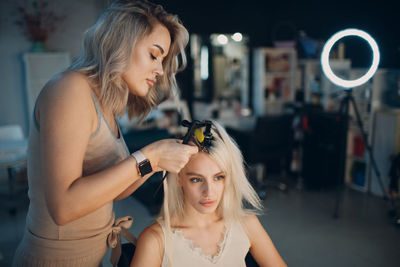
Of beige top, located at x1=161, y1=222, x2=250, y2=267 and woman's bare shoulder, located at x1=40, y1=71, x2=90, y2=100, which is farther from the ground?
woman's bare shoulder, located at x1=40, y1=71, x2=90, y2=100

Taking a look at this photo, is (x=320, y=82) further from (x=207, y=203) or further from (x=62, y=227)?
(x=62, y=227)

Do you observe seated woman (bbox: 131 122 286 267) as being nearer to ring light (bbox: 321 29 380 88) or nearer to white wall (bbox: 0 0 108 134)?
ring light (bbox: 321 29 380 88)

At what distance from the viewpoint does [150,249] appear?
51.9 inches

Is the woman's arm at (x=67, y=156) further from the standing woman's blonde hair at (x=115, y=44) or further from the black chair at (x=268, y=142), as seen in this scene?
the black chair at (x=268, y=142)

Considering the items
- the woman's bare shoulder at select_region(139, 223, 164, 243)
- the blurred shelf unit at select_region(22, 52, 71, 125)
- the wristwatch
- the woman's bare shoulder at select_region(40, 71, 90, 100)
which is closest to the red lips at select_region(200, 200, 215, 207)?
the woman's bare shoulder at select_region(139, 223, 164, 243)

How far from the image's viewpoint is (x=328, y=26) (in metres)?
5.54

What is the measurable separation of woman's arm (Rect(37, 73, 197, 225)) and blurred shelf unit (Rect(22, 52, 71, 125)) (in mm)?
4296

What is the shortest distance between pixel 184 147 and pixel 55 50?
4715mm

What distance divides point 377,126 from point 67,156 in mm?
4044

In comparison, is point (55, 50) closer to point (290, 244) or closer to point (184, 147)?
point (290, 244)

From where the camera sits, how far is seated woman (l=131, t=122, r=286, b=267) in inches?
53.1

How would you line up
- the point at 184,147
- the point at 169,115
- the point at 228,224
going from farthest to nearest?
the point at 169,115 → the point at 228,224 → the point at 184,147

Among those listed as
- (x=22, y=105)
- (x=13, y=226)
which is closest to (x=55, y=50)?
(x=22, y=105)


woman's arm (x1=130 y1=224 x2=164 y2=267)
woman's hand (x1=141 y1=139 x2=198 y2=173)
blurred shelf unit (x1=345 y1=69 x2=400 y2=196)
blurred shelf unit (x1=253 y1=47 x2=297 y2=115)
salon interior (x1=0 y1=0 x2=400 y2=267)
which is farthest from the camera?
blurred shelf unit (x1=253 y1=47 x2=297 y2=115)
